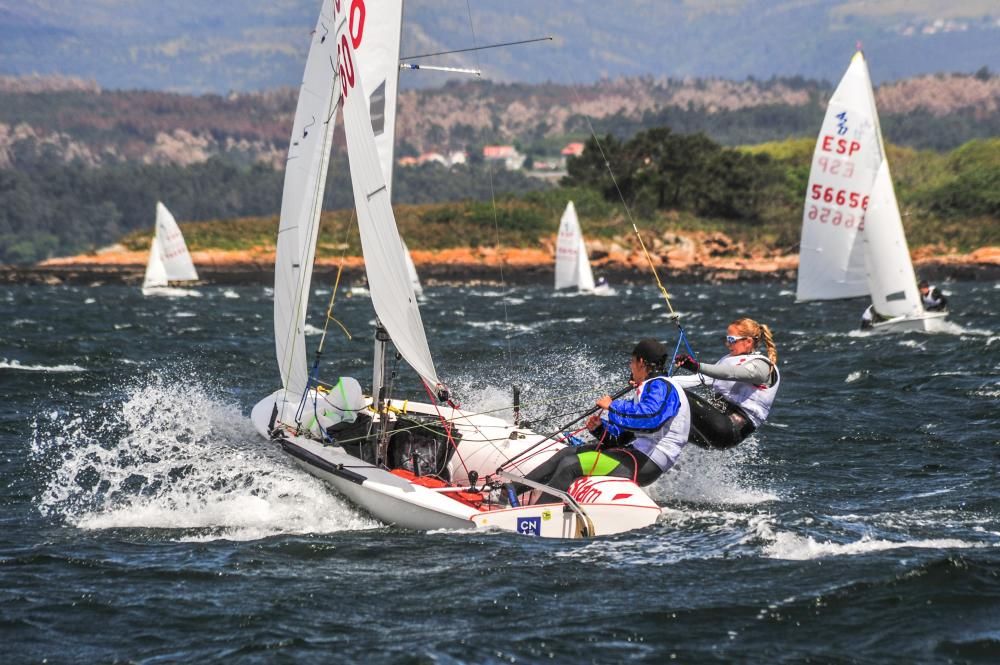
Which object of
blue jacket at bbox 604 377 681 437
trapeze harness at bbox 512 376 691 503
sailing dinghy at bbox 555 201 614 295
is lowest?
trapeze harness at bbox 512 376 691 503

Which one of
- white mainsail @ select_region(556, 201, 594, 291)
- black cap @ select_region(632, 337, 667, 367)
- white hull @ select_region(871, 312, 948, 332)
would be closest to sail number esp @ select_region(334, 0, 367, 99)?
black cap @ select_region(632, 337, 667, 367)

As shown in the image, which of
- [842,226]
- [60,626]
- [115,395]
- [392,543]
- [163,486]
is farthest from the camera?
[842,226]

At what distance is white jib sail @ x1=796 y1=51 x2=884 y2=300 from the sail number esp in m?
14.5

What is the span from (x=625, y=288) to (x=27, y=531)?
42302mm

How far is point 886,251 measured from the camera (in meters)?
22.6

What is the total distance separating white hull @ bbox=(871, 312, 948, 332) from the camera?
895 inches

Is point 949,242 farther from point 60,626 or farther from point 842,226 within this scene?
point 60,626

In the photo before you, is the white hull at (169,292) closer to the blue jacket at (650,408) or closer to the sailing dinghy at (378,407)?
the sailing dinghy at (378,407)

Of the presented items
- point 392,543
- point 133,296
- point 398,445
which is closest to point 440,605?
point 392,543

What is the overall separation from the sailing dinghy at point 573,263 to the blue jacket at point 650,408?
3592cm

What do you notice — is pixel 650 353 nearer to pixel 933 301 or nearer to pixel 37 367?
pixel 37 367

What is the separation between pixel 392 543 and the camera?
840 centimetres

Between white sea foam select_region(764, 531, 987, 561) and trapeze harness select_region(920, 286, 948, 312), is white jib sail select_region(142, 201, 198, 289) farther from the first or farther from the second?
white sea foam select_region(764, 531, 987, 561)

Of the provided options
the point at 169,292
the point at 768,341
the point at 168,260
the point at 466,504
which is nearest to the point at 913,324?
the point at 768,341
